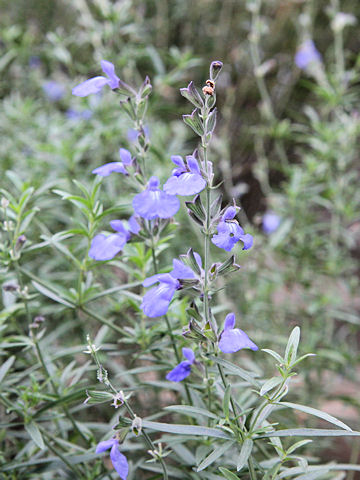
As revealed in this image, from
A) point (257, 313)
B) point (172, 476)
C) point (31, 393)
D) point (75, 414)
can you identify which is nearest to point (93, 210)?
point (31, 393)

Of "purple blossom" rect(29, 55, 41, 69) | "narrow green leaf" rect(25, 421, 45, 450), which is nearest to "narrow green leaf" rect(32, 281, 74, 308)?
"narrow green leaf" rect(25, 421, 45, 450)

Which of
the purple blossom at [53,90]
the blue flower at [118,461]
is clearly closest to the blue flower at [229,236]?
the blue flower at [118,461]

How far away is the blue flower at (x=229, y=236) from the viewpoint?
844 millimetres

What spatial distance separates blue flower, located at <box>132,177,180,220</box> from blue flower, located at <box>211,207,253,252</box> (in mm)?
100

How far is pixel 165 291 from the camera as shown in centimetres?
92

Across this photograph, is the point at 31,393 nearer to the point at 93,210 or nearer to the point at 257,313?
the point at 93,210

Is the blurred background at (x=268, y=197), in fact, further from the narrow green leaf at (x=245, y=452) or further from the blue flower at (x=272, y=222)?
the narrow green leaf at (x=245, y=452)

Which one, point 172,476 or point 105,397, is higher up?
point 105,397

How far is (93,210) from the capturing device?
124cm

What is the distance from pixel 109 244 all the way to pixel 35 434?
0.45 m

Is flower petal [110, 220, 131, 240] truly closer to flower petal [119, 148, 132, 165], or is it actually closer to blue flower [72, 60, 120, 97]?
flower petal [119, 148, 132, 165]

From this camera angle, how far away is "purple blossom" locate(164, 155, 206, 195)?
2.72ft

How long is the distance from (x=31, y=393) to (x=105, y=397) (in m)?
0.35

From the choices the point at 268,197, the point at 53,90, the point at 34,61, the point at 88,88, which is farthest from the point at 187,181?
the point at 34,61
